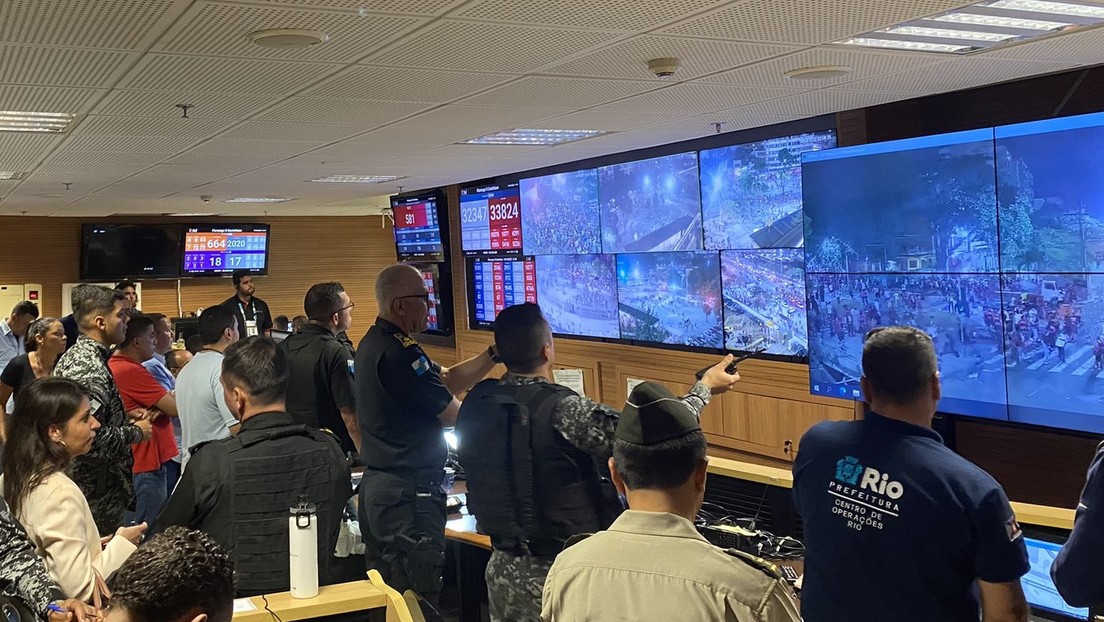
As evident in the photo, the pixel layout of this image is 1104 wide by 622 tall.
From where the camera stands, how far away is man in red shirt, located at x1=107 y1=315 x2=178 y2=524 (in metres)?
4.45

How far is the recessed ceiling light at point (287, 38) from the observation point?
2.80 meters

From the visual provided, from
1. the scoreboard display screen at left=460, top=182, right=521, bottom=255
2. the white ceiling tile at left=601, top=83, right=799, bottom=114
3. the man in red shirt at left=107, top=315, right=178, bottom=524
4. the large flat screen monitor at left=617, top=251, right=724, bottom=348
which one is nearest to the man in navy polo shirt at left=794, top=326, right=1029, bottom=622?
the white ceiling tile at left=601, top=83, right=799, bottom=114

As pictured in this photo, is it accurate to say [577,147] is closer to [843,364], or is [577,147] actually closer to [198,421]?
[843,364]

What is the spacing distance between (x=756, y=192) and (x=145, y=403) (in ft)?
11.5

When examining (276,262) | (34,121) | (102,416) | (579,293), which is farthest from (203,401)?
(276,262)

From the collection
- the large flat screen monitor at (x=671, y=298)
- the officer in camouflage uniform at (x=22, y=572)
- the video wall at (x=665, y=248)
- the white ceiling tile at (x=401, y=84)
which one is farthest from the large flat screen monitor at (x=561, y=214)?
the officer in camouflage uniform at (x=22, y=572)

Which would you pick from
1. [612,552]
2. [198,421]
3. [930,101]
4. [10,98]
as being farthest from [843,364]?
[10,98]

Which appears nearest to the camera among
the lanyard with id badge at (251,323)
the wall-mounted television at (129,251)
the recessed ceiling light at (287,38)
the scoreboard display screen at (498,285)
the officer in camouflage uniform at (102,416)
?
the recessed ceiling light at (287,38)

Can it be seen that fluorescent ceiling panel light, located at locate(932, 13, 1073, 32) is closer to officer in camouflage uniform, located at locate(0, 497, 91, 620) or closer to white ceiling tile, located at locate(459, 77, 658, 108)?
white ceiling tile, located at locate(459, 77, 658, 108)

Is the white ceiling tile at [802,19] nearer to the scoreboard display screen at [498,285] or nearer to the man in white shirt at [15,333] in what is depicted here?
the scoreboard display screen at [498,285]

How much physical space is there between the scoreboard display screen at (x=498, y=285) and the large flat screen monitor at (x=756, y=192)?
2199mm

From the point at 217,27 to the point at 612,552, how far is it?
2028mm

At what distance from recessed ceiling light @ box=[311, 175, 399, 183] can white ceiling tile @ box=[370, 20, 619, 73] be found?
4.32 metres

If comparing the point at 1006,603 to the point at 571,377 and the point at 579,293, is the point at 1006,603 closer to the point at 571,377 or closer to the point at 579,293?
the point at 571,377
